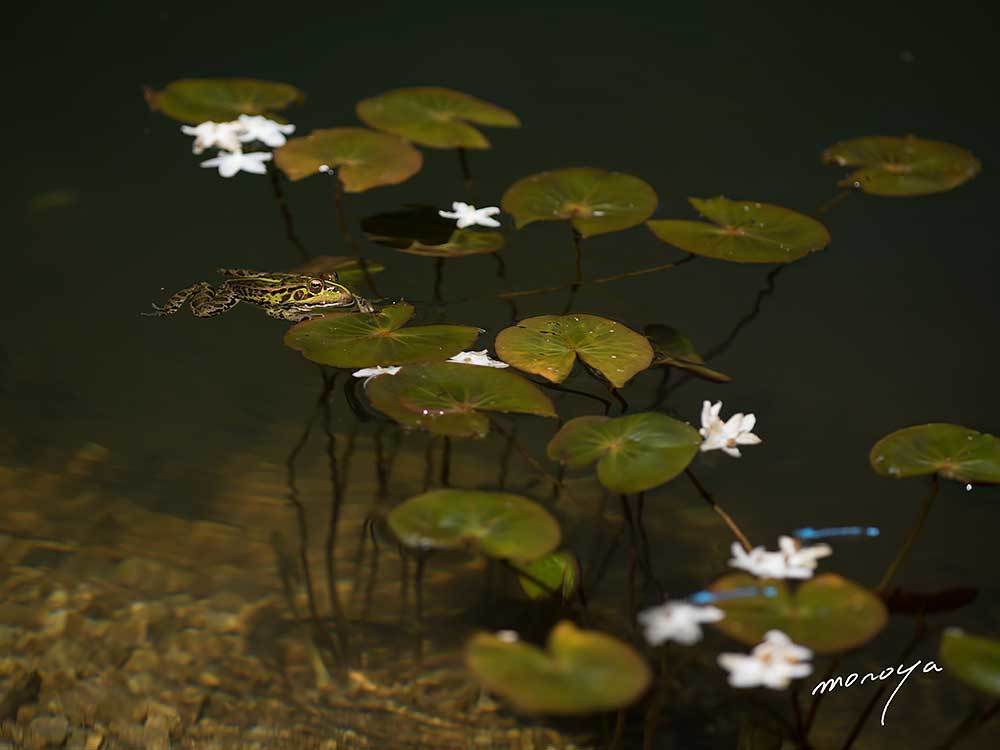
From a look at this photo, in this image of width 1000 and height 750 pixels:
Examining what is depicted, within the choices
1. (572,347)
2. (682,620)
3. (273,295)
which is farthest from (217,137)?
(682,620)

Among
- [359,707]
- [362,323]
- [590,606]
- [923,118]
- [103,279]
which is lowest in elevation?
[359,707]

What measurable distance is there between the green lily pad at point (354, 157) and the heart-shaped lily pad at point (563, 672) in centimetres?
123

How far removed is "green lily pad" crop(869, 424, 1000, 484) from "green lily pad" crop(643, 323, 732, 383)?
388mm

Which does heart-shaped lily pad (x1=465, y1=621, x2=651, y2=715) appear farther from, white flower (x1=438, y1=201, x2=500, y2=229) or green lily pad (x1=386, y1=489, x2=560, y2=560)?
white flower (x1=438, y1=201, x2=500, y2=229)

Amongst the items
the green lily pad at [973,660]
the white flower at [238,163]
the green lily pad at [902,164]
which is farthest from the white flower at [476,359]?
the green lily pad at [902,164]

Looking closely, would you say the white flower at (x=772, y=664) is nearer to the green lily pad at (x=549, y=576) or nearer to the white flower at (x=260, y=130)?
the green lily pad at (x=549, y=576)

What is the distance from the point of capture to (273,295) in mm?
1945

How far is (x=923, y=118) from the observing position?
268 centimetres

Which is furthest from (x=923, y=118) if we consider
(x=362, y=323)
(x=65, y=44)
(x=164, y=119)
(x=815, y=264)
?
(x=65, y=44)

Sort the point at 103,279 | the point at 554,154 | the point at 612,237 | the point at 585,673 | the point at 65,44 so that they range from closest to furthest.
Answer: the point at 585,673 < the point at 103,279 < the point at 612,237 < the point at 554,154 < the point at 65,44

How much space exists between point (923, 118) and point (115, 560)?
7.64ft

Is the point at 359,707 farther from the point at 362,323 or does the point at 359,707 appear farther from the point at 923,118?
the point at 923,118

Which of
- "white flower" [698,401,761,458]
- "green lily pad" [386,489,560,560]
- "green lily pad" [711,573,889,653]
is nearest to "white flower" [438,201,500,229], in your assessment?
"white flower" [698,401,761,458]

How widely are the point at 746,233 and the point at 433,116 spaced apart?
2.71 feet
